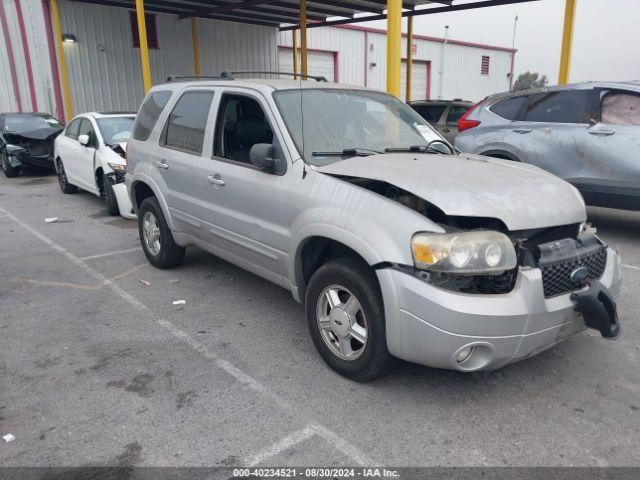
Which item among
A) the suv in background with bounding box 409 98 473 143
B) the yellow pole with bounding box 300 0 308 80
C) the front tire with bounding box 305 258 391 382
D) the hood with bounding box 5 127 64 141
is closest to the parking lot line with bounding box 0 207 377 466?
the front tire with bounding box 305 258 391 382

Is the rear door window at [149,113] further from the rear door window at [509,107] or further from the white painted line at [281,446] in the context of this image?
the rear door window at [509,107]

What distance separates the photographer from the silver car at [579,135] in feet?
20.3

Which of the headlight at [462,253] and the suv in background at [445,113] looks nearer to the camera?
the headlight at [462,253]

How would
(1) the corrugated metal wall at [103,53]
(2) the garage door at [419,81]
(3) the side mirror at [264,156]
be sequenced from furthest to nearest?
(2) the garage door at [419,81]
(1) the corrugated metal wall at [103,53]
(3) the side mirror at [264,156]

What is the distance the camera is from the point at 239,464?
2.59m

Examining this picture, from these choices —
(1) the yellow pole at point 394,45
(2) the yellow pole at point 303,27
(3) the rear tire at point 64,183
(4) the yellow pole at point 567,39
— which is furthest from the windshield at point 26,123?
(4) the yellow pole at point 567,39

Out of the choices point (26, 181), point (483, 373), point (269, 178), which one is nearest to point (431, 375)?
point (483, 373)

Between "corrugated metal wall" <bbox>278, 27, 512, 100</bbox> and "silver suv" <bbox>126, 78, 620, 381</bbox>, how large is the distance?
17.1m

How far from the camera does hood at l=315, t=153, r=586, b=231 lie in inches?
113

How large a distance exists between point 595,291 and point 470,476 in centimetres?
127

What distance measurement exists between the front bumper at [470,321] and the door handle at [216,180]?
6.02ft

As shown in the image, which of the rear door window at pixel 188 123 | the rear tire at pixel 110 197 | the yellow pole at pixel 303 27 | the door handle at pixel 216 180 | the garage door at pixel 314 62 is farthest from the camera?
the garage door at pixel 314 62

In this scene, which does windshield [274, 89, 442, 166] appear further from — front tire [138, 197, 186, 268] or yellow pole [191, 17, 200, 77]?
yellow pole [191, 17, 200, 77]

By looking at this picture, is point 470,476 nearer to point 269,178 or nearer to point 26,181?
point 269,178
